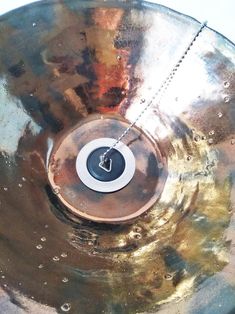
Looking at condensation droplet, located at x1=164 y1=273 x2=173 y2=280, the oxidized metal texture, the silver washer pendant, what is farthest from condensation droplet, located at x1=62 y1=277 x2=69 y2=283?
the silver washer pendant

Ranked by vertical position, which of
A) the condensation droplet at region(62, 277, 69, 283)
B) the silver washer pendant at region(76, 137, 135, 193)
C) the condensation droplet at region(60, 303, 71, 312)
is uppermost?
the silver washer pendant at region(76, 137, 135, 193)

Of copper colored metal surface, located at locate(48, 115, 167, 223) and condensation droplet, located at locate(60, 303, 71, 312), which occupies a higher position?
copper colored metal surface, located at locate(48, 115, 167, 223)

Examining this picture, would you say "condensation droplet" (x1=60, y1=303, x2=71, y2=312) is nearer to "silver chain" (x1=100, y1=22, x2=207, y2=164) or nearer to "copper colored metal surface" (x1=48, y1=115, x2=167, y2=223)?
"copper colored metal surface" (x1=48, y1=115, x2=167, y2=223)

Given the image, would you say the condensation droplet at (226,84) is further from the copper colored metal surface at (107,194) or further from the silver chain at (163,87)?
the copper colored metal surface at (107,194)

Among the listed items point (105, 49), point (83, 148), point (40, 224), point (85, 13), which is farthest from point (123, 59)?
point (40, 224)

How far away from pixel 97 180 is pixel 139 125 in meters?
0.21

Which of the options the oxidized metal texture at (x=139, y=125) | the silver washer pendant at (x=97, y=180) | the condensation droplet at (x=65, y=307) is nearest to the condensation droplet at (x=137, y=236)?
the oxidized metal texture at (x=139, y=125)

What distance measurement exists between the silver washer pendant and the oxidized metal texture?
3.5 inches

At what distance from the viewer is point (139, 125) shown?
5.15ft

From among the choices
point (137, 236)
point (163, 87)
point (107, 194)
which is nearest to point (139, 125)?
point (163, 87)

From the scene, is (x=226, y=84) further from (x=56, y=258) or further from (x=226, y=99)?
(x=56, y=258)

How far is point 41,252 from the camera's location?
4.12ft

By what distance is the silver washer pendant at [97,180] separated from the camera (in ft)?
4.78

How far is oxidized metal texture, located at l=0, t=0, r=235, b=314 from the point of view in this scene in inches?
46.5
